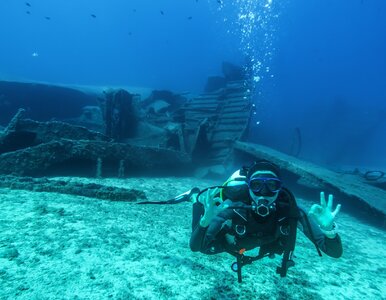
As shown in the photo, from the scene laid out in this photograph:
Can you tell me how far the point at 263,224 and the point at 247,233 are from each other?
18cm

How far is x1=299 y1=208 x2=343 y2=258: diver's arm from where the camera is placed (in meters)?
2.71

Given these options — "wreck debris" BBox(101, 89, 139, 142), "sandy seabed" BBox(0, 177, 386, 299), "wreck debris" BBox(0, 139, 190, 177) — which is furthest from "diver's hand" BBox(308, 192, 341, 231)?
"wreck debris" BBox(101, 89, 139, 142)

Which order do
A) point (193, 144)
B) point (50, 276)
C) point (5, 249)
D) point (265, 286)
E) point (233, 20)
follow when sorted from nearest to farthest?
point (50, 276) < point (5, 249) < point (265, 286) < point (193, 144) < point (233, 20)

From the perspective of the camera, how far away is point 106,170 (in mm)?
6141

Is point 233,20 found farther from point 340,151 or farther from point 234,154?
point 234,154

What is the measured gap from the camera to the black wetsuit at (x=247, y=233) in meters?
2.69

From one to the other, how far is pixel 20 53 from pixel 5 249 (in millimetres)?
185659

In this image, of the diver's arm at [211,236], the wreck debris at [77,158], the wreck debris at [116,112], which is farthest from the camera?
the wreck debris at [116,112]

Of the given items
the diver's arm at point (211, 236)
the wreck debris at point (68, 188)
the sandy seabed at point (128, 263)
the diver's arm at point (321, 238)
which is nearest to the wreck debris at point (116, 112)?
the wreck debris at point (68, 188)

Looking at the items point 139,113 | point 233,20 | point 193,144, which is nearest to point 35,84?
point 139,113

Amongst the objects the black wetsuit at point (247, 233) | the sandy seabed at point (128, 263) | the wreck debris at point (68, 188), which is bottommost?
the wreck debris at point (68, 188)

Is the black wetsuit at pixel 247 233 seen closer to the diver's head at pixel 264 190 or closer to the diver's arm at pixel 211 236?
the diver's arm at pixel 211 236

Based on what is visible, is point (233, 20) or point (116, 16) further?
point (116, 16)

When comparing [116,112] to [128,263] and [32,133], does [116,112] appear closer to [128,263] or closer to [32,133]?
[32,133]
